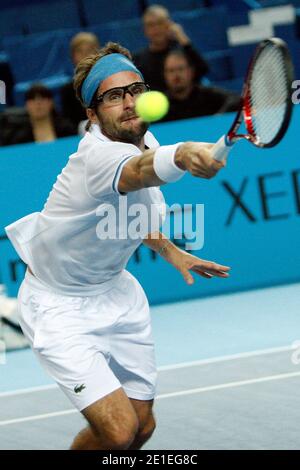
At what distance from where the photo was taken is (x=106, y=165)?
4961mm

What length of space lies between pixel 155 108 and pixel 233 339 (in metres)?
4.32

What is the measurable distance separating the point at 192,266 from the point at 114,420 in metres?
0.87

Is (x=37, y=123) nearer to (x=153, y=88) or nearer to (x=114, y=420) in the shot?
(x=153, y=88)

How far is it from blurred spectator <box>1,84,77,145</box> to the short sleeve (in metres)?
→ 5.65

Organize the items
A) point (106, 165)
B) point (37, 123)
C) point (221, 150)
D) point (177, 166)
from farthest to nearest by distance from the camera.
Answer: point (37, 123)
point (106, 165)
point (177, 166)
point (221, 150)

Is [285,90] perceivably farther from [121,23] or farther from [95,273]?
[121,23]

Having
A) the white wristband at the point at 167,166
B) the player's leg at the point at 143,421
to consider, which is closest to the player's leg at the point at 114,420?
the player's leg at the point at 143,421

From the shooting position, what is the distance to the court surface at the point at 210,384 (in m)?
6.55

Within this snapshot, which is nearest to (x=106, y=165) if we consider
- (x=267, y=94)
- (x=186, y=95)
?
(x=267, y=94)

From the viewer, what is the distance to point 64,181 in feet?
18.0

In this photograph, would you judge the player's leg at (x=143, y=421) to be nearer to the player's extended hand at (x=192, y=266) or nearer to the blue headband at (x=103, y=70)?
the player's extended hand at (x=192, y=266)

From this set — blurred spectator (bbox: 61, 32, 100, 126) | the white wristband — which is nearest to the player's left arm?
the white wristband
